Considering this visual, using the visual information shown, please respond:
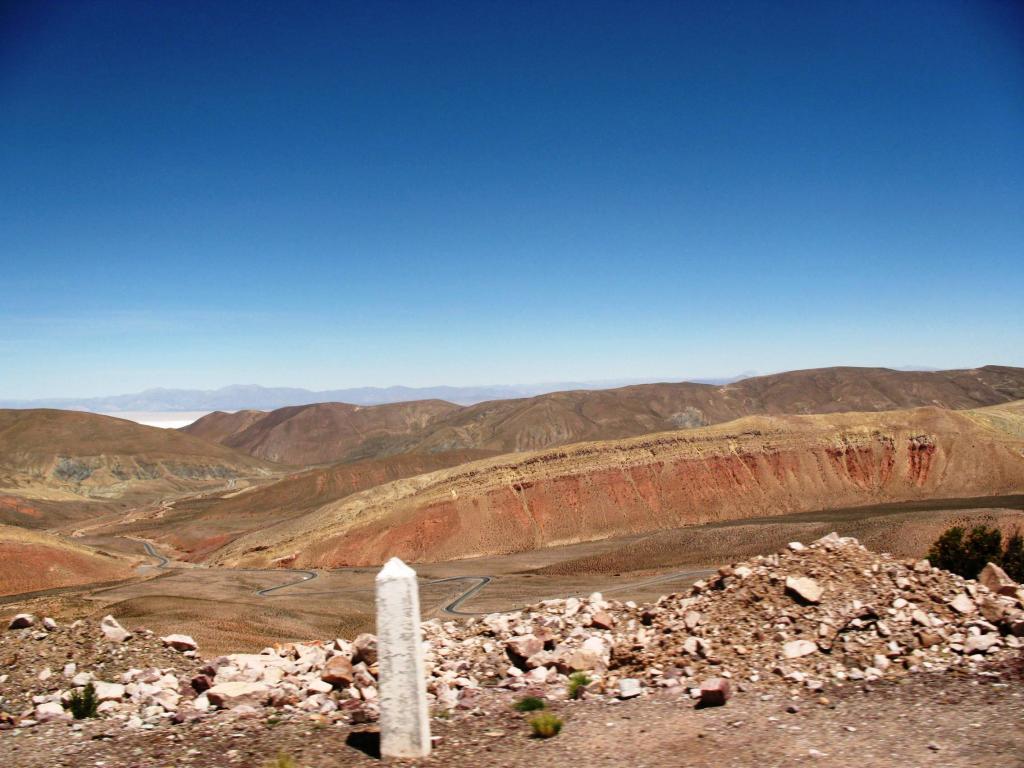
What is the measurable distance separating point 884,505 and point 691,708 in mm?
64054

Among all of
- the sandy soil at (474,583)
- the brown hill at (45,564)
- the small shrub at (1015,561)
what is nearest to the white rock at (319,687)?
the sandy soil at (474,583)

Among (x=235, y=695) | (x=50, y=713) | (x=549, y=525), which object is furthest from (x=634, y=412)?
(x=50, y=713)

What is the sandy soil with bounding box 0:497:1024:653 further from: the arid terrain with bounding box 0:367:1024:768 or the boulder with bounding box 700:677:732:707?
the boulder with bounding box 700:677:732:707

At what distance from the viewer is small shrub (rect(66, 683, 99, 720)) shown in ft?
30.6

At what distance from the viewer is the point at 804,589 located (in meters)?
11.6

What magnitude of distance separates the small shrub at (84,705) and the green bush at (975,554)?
30175mm

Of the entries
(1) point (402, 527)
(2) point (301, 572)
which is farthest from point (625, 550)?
(2) point (301, 572)

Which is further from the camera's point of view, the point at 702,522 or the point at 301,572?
the point at 702,522

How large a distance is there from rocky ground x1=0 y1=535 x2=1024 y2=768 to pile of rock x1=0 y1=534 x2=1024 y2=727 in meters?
0.04

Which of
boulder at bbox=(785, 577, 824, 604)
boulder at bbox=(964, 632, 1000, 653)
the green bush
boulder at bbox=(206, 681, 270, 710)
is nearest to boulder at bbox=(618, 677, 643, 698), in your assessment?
boulder at bbox=(785, 577, 824, 604)

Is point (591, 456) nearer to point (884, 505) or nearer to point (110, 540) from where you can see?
point (884, 505)

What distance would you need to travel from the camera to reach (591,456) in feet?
229

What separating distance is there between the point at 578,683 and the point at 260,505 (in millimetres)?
113321

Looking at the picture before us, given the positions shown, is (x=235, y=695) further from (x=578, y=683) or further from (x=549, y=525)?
(x=549, y=525)
